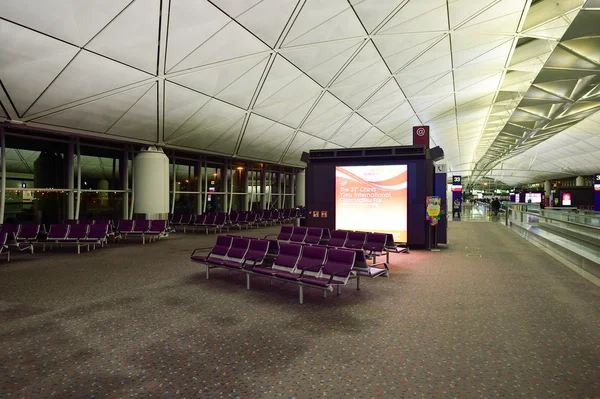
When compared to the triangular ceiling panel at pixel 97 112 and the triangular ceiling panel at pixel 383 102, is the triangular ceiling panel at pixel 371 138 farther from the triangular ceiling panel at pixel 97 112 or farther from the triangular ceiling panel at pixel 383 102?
the triangular ceiling panel at pixel 97 112

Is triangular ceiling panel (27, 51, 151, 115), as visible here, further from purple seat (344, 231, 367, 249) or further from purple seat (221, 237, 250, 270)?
purple seat (344, 231, 367, 249)

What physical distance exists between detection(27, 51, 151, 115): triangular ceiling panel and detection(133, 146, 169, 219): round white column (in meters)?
5.33

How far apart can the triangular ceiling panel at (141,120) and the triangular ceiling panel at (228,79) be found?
1.34m

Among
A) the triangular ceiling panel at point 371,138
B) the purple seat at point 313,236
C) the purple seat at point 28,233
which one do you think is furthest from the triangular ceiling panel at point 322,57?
the purple seat at point 28,233

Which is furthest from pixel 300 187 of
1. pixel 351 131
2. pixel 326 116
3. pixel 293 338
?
pixel 293 338

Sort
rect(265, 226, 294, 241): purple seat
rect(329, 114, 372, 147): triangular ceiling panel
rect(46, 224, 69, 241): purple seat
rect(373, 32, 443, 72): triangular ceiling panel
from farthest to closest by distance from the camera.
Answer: rect(329, 114, 372, 147): triangular ceiling panel, rect(46, 224, 69, 241): purple seat, rect(373, 32, 443, 72): triangular ceiling panel, rect(265, 226, 294, 241): purple seat

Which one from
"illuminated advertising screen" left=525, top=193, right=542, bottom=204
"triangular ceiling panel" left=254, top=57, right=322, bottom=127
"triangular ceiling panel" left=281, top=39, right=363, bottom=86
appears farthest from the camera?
"illuminated advertising screen" left=525, top=193, right=542, bottom=204

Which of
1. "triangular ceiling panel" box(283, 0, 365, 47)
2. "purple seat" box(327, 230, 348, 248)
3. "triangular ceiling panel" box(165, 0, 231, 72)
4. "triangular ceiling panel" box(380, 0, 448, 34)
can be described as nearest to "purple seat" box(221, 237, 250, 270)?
"purple seat" box(327, 230, 348, 248)

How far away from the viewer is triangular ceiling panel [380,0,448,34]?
987 centimetres

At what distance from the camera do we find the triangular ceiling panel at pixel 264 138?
16906 mm

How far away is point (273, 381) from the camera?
3396mm

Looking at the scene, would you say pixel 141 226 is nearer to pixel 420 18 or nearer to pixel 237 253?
pixel 237 253

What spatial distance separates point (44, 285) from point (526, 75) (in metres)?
22.5

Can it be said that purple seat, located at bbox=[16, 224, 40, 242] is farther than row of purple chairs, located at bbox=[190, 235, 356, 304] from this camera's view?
Yes
